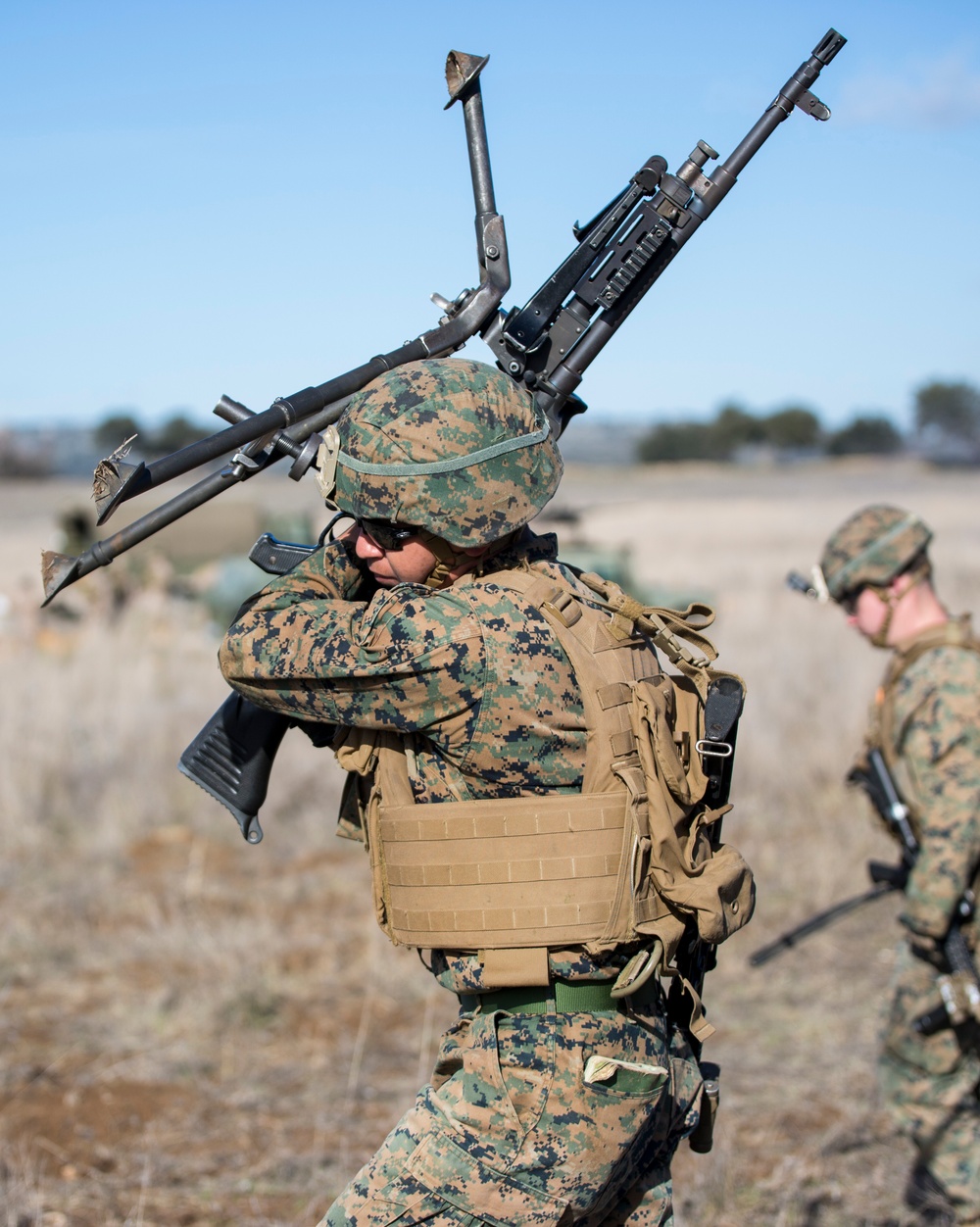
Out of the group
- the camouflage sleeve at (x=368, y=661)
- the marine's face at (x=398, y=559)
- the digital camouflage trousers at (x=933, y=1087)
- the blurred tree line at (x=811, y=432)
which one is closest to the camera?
the camouflage sleeve at (x=368, y=661)

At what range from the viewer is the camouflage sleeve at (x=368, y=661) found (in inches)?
81.7

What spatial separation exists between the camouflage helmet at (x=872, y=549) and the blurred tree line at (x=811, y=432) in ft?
204

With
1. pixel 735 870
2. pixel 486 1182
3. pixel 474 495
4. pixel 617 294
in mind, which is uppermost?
pixel 617 294

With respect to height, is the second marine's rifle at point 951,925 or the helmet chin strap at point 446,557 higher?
Answer: the second marine's rifle at point 951,925

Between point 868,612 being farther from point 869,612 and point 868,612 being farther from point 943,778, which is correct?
point 943,778

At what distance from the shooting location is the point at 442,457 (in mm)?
2174

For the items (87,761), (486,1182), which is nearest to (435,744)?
(486,1182)

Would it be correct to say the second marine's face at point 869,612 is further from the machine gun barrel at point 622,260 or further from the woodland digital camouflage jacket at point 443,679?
the woodland digital camouflage jacket at point 443,679

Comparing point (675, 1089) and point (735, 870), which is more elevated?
point (735, 870)

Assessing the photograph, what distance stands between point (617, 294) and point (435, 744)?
3.95 feet

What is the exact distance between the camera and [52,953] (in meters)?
5.78

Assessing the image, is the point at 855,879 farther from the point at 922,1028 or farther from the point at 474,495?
the point at 474,495

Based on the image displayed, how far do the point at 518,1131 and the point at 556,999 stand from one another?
0.76 ft

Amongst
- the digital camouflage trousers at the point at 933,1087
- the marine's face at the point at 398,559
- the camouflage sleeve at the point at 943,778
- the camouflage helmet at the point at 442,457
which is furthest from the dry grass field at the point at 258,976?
the camouflage helmet at the point at 442,457
